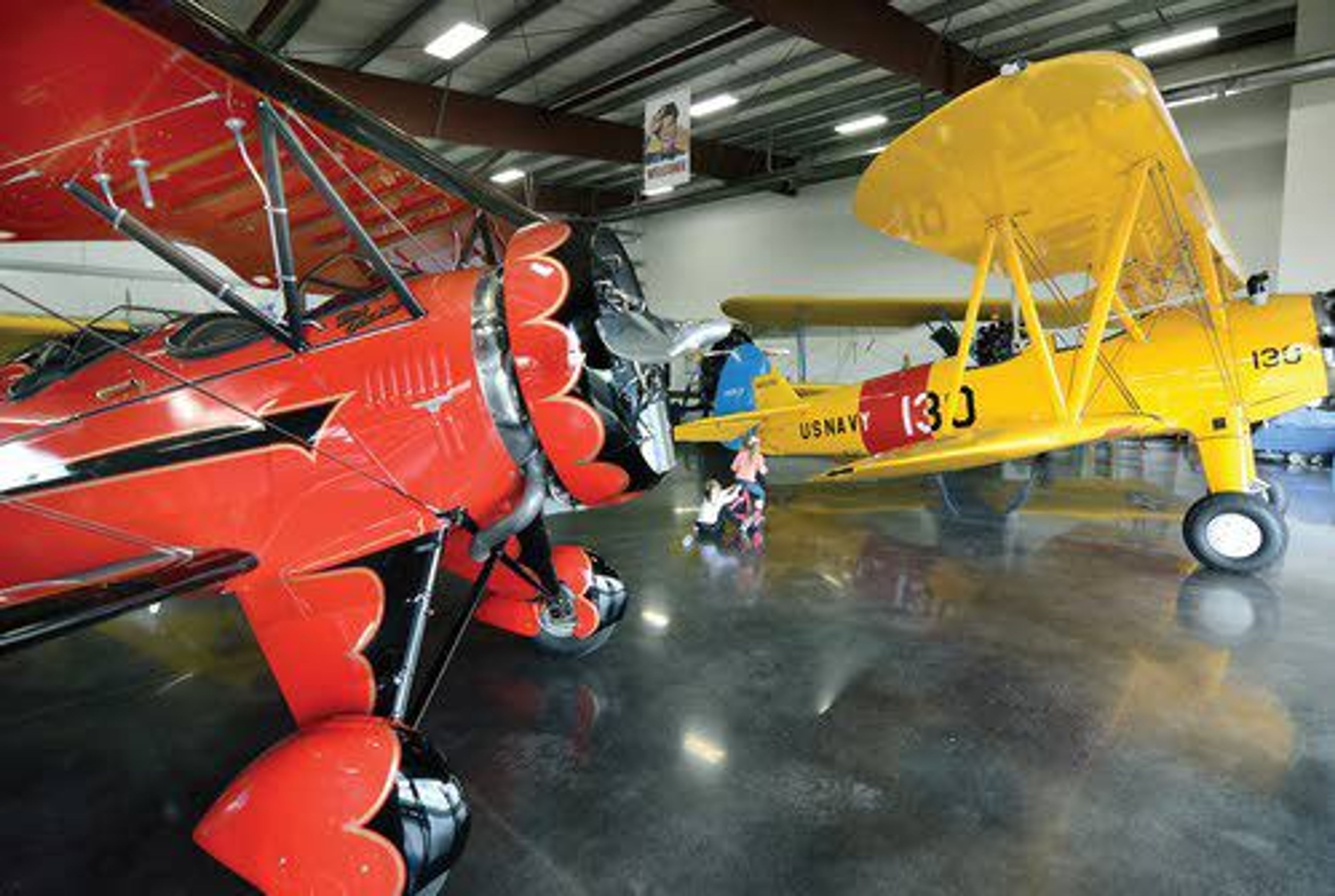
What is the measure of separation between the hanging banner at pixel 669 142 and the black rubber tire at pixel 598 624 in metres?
5.23

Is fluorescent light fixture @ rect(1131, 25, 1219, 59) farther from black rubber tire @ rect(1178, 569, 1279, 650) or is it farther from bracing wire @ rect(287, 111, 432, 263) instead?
bracing wire @ rect(287, 111, 432, 263)

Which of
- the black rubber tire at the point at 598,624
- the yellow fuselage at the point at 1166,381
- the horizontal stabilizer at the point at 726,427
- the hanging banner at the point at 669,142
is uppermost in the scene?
the hanging banner at the point at 669,142

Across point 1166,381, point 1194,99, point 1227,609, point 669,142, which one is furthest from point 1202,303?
point 1194,99

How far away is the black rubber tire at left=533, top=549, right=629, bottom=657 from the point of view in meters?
2.82

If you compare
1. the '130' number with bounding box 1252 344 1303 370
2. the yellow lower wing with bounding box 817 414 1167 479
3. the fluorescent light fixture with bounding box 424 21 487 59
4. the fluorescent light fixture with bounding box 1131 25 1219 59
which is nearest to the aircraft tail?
the yellow lower wing with bounding box 817 414 1167 479

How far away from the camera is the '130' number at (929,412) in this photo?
5043 millimetres

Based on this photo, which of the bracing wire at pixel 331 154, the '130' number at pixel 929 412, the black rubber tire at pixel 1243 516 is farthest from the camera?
the '130' number at pixel 929 412

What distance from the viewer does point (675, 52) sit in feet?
26.8

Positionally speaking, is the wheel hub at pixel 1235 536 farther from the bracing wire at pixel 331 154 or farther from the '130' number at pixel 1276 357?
the bracing wire at pixel 331 154

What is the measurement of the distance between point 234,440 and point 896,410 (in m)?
4.89

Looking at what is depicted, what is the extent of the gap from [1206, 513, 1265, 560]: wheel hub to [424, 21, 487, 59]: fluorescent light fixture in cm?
755

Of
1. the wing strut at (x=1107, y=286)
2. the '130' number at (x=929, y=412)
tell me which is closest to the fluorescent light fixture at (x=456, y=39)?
the '130' number at (x=929, y=412)

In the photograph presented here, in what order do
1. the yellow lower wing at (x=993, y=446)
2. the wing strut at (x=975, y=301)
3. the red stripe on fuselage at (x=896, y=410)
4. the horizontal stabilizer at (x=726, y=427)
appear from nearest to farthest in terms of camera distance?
the yellow lower wing at (x=993, y=446), the wing strut at (x=975, y=301), the red stripe on fuselage at (x=896, y=410), the horizontal stabilizer at (x=726, y=427)

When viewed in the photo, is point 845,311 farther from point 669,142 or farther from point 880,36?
point 669,142
